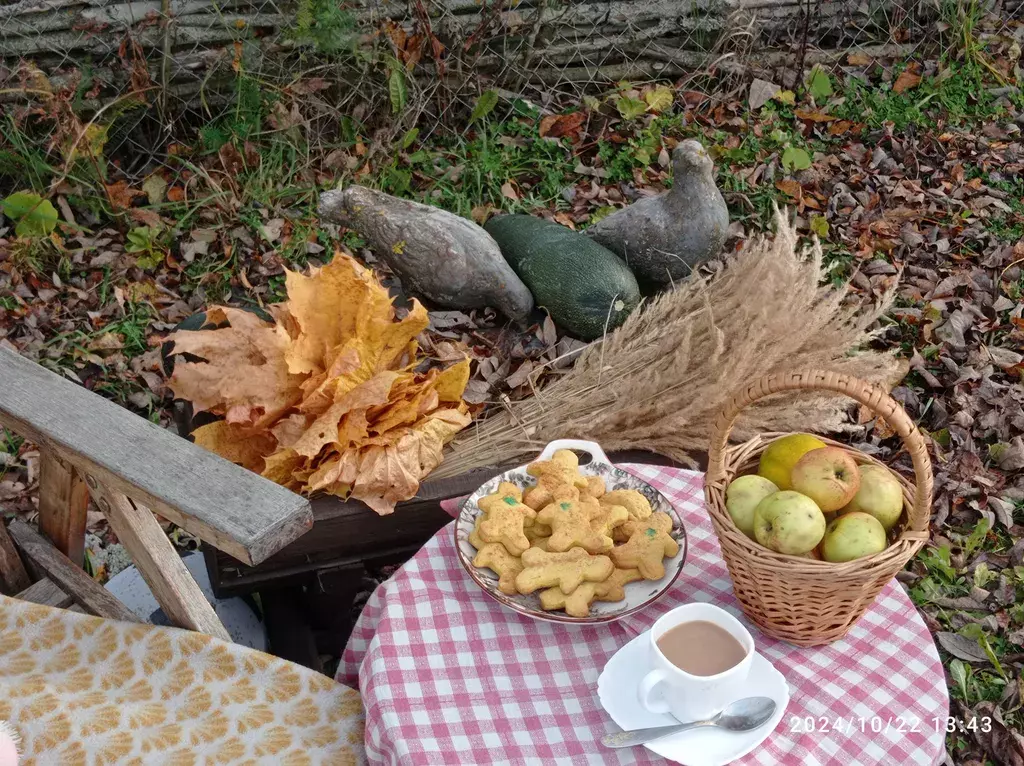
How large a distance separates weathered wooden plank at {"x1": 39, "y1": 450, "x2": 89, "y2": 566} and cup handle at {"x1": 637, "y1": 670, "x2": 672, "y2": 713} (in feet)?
4.31

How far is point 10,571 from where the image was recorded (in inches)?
88.4

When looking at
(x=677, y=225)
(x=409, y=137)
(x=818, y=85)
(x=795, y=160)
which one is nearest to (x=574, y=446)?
(x=677, y=225)

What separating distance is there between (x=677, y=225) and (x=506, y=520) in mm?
1780

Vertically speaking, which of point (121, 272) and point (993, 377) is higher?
point (121, 272)

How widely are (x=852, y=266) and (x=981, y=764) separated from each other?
7.52ft

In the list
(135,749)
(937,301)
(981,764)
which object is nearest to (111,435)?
(135,749)

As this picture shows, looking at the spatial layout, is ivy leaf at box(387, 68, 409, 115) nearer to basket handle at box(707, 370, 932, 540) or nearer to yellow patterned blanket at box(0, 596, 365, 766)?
yellow patterned blanket at box(0, 596, 365, 766)

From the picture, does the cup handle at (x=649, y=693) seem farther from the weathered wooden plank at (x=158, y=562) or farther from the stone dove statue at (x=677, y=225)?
the stone dove statue at (x=677, y=225)

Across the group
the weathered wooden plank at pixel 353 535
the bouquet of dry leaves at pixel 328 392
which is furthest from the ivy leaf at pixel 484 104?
the weathered wooden plank at pixel 353 535

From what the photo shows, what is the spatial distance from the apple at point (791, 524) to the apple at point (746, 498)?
0.05m

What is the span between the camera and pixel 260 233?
4250 millimetres

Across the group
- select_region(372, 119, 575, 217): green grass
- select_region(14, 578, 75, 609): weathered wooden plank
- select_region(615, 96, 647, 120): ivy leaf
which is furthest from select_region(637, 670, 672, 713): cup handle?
select_region(615, 96, 647, 120): ivy leaf

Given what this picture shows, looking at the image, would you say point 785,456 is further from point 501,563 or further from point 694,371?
point 694,371

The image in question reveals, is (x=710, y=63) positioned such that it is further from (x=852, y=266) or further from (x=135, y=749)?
(x=135, y=749)
